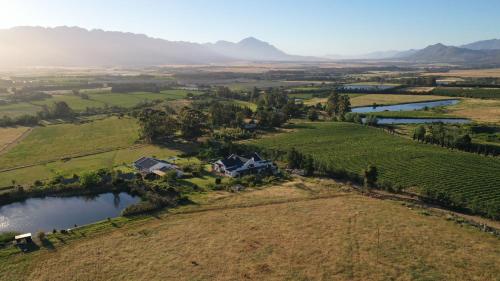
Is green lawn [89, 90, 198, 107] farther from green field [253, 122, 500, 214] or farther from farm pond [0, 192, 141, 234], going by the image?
farm pond [0, 192, 141, 234]

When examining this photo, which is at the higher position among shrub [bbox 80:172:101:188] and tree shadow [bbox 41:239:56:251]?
shrub [bbox 80:172:101:188]

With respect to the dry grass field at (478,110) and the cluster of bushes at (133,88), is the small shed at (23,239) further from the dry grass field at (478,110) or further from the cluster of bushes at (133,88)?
the cluster of bushes at (133,88)

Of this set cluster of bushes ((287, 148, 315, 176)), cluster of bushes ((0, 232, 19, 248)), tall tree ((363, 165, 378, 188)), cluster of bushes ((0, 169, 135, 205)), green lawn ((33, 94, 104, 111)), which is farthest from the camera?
green lawn ((33, 94, 104, 111))

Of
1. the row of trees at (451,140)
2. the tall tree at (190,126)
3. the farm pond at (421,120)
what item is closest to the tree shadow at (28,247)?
the tall tree at (190,126)

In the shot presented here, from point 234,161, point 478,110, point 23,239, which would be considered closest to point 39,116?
point 234,161

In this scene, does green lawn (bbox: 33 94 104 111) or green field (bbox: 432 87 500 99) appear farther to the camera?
green field (bbox: 432 87 500 99)

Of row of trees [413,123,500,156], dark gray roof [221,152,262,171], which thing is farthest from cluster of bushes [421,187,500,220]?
row of trees [413,123,500,156]

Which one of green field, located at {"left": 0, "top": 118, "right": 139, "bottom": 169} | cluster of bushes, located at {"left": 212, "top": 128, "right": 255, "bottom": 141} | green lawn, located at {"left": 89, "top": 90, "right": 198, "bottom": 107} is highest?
green lawn, located at {"left": 89, "top": 90, "right": 198, "bottom": 107}
